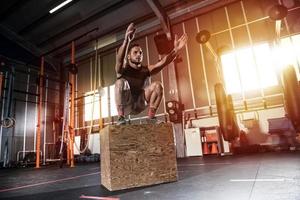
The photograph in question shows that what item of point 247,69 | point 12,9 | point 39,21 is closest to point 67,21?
point 39,21

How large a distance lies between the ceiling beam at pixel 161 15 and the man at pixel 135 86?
15.3ft

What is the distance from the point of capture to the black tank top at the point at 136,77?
1882 mm

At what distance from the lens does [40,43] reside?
8.16m

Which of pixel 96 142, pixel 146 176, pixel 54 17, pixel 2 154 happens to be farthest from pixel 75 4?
pixel 146 176

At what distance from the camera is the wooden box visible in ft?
5.20

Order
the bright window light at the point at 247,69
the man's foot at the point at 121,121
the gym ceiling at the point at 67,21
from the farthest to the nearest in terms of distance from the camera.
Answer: the gym ceiling at the point at 67,21, the bright window light at the point at 247,69, the man's foot at the point at 121,121

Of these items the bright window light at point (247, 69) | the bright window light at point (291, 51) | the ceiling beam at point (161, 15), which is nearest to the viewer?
the bright window light at point (291, 51)

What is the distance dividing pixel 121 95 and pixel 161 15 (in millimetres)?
5284

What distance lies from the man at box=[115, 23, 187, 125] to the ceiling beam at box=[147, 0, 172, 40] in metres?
4.66

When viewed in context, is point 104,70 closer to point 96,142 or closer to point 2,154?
point 96,142

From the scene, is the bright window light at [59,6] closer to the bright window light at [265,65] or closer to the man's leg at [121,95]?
the man's leg at [121,95]

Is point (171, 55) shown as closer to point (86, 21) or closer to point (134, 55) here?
point (134, 55)

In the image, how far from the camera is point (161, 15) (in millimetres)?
6344

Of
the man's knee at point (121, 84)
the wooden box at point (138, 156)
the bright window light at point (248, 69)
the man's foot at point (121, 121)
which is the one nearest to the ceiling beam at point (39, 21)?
the bright window light at point (248, 69)
